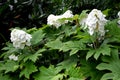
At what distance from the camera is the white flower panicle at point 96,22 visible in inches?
118

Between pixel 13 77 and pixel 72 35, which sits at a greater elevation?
pixel 72 35

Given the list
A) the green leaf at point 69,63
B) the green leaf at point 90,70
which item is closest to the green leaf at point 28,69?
the green leaf at point 69,63

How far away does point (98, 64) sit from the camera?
9.93 ft

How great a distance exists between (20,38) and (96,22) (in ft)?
3.13

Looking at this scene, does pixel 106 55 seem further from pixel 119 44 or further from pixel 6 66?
pixel 6 66

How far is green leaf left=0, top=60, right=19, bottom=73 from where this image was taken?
3.49 m

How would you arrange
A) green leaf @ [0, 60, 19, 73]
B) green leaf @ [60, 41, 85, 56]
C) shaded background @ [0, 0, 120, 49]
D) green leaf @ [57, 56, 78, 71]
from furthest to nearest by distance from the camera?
shaded background @ [0, 0, 120, 49] → green leaf @ [0, 60, 19, 73] → green leaf @ [57, 56, 78, 71] → green leaf @ [60, 41, 85, 56]

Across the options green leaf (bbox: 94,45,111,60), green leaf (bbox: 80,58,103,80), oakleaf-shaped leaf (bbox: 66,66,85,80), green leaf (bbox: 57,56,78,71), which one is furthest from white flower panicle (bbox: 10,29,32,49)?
green leaf (bbox: 94,45,111,60)

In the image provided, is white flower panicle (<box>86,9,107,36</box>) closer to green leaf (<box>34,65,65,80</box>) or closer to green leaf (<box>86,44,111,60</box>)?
green leaf (<box>86,44,111,60</box>)

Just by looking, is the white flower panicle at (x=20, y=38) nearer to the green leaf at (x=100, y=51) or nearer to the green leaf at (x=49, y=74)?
the green leaf at (x=49, y=74)

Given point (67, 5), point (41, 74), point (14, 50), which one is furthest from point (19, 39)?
point (67, 5)

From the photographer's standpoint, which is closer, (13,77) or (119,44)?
(119,44)

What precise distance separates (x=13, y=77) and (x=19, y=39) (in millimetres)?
491

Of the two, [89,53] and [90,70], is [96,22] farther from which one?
[90,70]
